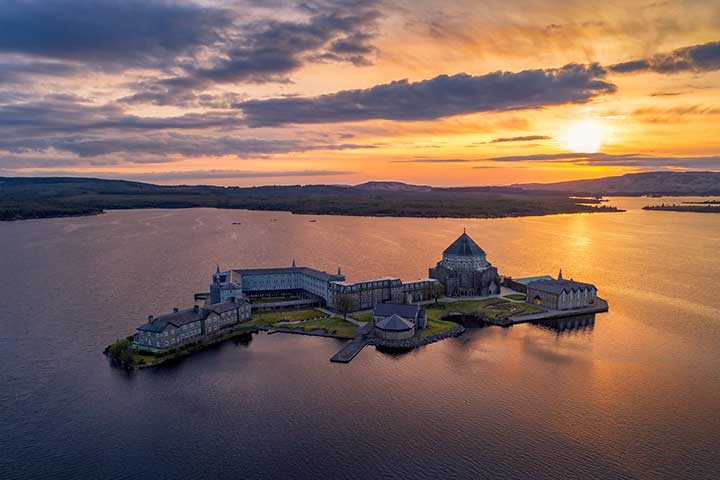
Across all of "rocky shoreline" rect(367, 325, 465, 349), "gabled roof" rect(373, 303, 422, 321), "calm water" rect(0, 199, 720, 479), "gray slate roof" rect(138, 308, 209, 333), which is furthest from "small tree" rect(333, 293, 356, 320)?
"gray slate roof" rect(138, 308, 209, 333)

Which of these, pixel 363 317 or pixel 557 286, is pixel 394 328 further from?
pixel 557 286

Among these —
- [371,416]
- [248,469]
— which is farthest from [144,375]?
[371,416]

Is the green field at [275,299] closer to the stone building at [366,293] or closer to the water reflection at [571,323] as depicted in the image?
the stone building at [366,293]

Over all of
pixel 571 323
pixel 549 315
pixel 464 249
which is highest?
pixel 464 249

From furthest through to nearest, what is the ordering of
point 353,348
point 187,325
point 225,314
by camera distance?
point 225,314 → point 187,325 → point 353,348

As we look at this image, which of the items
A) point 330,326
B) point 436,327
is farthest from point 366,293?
point 436,327

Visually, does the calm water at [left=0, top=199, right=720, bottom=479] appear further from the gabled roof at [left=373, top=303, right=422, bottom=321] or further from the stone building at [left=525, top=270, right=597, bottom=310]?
the gabled roof at [left=373, top=303, right=422, bottom=321]
